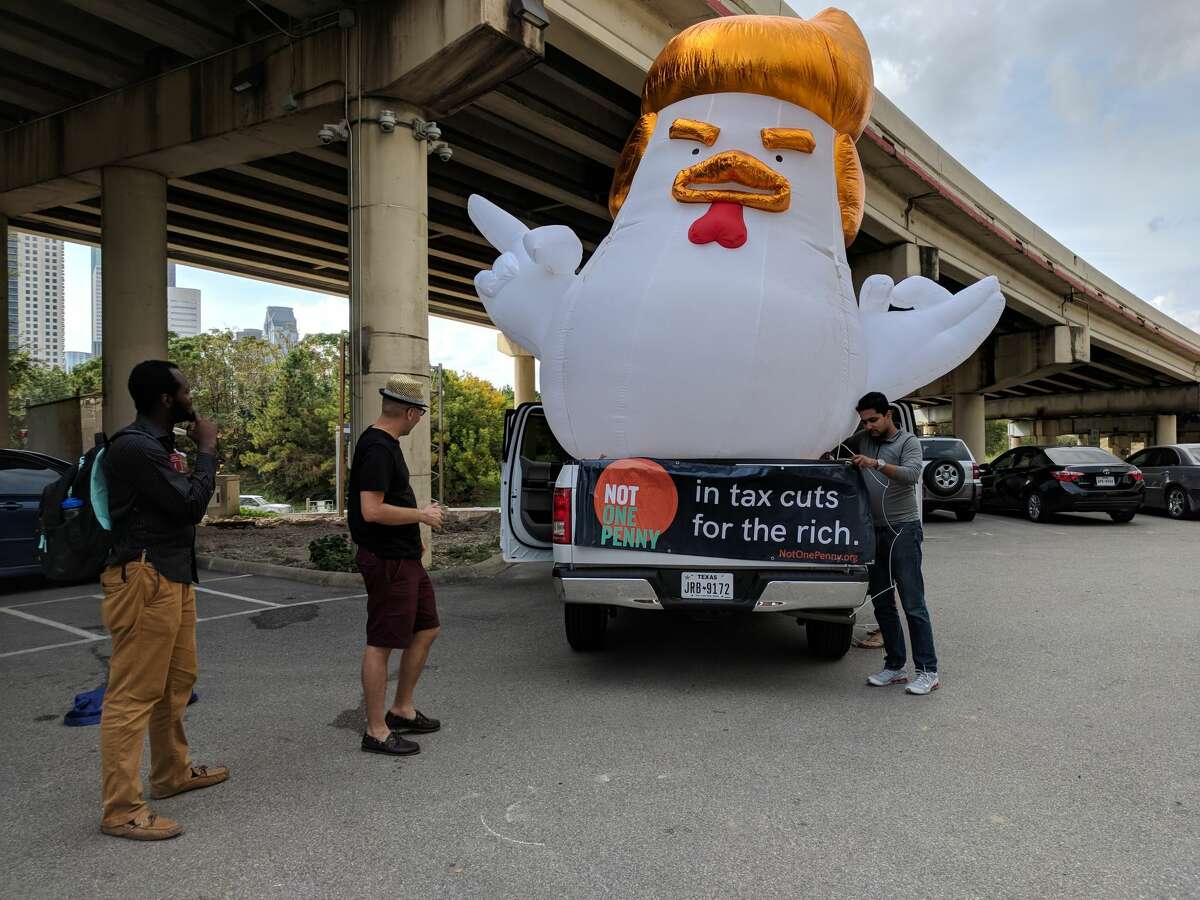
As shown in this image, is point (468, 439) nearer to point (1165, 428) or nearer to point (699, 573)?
point (699, 573)

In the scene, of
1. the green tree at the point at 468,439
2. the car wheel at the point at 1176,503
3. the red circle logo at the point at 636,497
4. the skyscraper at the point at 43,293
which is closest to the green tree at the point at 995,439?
the green tree at the point at 468,439

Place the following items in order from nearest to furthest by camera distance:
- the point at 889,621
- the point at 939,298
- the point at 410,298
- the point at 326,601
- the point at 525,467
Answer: the point at 889,621
the point at 939,298
the point at 525,467
the point at 326,601
the point at 410,298

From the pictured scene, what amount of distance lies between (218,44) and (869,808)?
482 inches

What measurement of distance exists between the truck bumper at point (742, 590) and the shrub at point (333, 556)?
5.32 meters

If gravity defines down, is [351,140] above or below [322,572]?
above

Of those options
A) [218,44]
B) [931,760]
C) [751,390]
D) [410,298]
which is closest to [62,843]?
[931,760]

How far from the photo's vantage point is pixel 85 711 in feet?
14.7

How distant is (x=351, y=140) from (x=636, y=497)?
7270 mm

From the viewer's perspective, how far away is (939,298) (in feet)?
20.6

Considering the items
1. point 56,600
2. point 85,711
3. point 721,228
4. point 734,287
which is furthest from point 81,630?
point 721,228

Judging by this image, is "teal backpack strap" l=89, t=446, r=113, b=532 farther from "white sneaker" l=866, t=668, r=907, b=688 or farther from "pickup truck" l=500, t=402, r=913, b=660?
"white sneaker" l=866, t=668, r=907, b=688

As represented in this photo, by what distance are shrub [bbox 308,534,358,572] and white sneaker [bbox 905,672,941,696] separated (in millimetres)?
6488

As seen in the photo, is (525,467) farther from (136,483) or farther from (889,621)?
(136,483)

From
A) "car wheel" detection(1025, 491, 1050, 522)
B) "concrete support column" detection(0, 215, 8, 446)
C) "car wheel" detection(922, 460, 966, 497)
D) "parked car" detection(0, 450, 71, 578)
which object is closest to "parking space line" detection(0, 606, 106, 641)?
"parked car" detection(0, 450, 71, 578)
